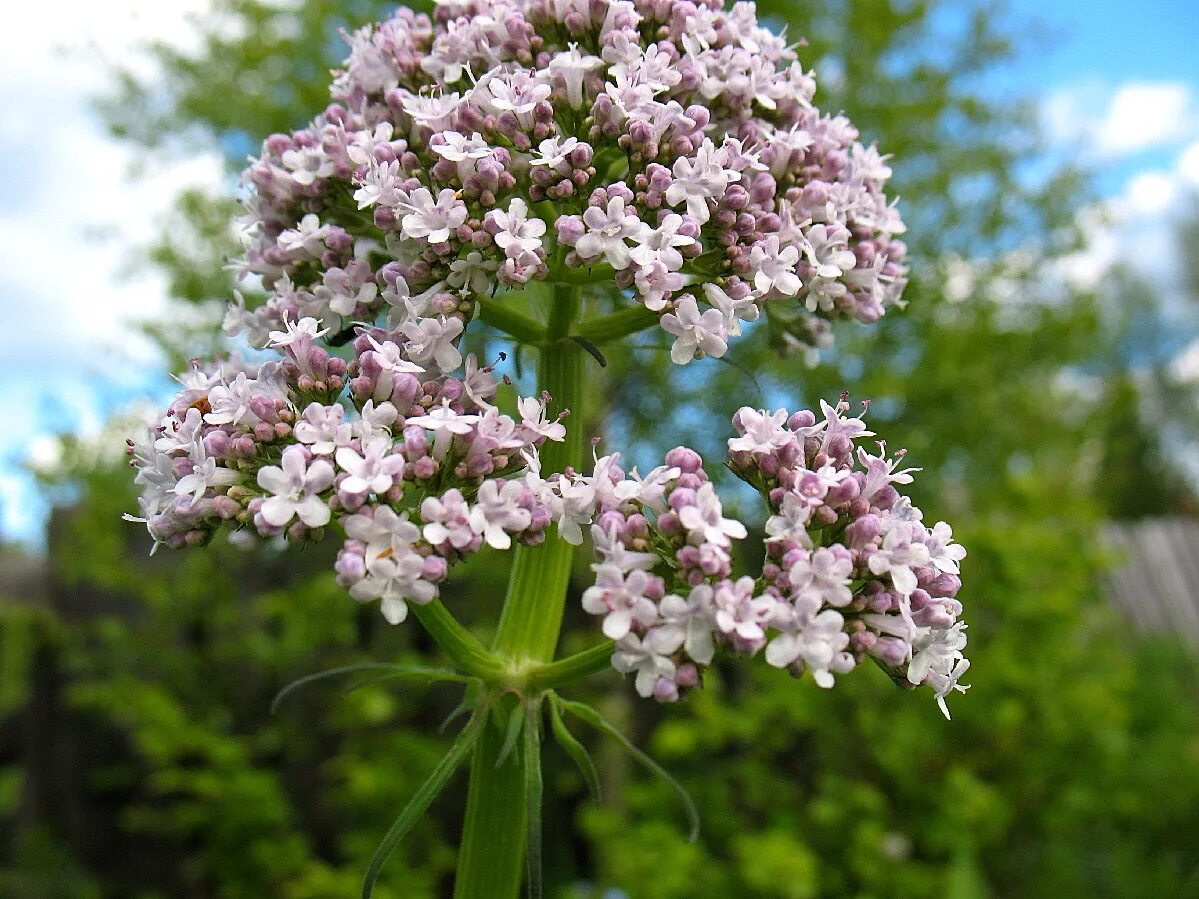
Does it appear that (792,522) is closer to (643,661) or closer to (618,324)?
(643,661)

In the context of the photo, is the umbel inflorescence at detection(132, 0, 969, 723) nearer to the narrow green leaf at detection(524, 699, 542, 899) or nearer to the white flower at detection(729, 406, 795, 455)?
the white flower at detection(729, 406, 795, 455)

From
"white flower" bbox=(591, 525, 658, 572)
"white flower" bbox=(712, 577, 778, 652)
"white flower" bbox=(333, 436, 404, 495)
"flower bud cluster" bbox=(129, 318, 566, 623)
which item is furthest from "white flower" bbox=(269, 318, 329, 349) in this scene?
"white flower" bbox=(712, 577, 778, 652)

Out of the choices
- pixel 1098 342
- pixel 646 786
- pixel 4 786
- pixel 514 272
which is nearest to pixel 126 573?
pixel 4 786

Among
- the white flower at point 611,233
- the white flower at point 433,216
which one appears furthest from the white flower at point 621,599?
the white flower at point 433,216

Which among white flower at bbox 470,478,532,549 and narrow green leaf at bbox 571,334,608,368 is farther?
narrow green leaf at bbox 571,334,608,368

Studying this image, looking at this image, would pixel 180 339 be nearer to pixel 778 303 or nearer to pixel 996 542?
pixel 996 542

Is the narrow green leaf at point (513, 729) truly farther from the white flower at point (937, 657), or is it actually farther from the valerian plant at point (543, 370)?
the white flower at point (937, 657)

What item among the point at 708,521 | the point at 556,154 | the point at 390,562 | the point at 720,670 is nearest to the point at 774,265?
the point at 556,154
